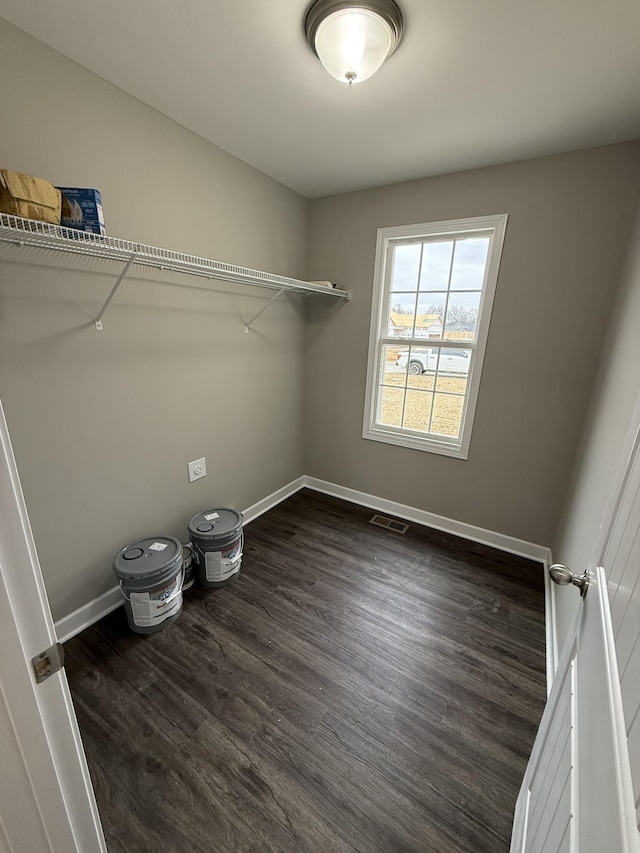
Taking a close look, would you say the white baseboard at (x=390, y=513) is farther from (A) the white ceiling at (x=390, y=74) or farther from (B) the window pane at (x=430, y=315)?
(A) the white ceiling at (x=390, y=74)

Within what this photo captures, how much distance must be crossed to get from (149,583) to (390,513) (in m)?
1.86

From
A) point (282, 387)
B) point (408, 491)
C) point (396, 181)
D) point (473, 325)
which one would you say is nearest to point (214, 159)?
point (396, 181)

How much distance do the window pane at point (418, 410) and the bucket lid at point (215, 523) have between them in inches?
58.4

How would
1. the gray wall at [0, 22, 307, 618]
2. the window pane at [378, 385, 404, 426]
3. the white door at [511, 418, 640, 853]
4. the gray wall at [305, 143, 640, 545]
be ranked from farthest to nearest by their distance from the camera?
the window pane at [378, 385, 404, 426], the gray wall at [305, 143, 640, 545], the gray wall at [0, 22, 307, 618], the white door at [511, 418, 640, 853]

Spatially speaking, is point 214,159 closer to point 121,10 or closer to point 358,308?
point 121,10

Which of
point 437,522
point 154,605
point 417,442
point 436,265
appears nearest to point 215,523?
point 154,605

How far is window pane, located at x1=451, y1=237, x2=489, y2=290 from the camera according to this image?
222cm

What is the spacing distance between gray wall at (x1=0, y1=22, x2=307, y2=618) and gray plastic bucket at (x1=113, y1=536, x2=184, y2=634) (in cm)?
20

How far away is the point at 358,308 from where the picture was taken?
104 inches

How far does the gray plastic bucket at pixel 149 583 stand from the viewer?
1.60 m

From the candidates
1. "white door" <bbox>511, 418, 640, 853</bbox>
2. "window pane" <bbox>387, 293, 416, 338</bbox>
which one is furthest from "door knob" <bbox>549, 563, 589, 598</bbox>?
"window pane" <bbox>387, 293, 416, 338</bbox>

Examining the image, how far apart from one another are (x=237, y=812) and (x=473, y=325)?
103 inches

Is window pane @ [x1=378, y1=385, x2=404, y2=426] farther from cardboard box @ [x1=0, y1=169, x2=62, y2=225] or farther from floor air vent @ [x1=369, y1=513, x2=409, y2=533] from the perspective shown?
cardboard box @ [x1=0, y1=169, x2=62, y2=225]

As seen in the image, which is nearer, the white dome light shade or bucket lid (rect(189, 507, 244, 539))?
the white dome light shade
